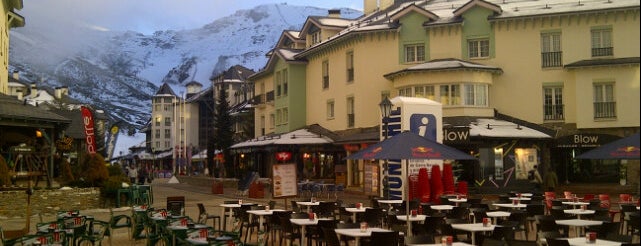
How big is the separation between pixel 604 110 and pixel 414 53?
1014cm

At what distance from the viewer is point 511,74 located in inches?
1389

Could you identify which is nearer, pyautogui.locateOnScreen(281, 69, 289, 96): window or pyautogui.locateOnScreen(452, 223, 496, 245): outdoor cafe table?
pyautogui.locateOnScreen(452, 223, 496, 245): outdoor cafe table

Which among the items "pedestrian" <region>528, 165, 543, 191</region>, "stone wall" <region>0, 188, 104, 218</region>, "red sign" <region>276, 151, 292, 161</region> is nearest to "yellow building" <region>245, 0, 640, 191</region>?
"pedestrian" <region>528, 165, 543, 191</region>

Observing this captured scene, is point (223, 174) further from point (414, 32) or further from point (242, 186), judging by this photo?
point (414, 32)

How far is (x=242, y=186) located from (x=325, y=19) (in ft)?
48.9

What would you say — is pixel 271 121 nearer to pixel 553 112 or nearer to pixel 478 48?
pixel 478 48

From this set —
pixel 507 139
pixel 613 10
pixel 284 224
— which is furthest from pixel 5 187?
pixel 613 10

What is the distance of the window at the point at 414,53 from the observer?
1462 inches

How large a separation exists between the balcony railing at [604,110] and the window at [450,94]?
6.57m

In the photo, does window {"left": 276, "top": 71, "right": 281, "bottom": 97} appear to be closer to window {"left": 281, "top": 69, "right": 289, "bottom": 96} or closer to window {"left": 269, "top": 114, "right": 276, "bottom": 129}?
window {"left": 281, "top": 69, "right": 289, "bottom": 96}

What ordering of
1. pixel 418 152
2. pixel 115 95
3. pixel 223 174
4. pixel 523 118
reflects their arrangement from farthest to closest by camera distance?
pixel 115 95 < pixel 223 174 < pixel 523 118 < pixel 418 152

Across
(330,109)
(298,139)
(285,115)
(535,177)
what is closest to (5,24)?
(298,139)

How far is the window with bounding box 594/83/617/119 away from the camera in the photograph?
33.0 meters

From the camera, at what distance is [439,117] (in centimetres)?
2373
